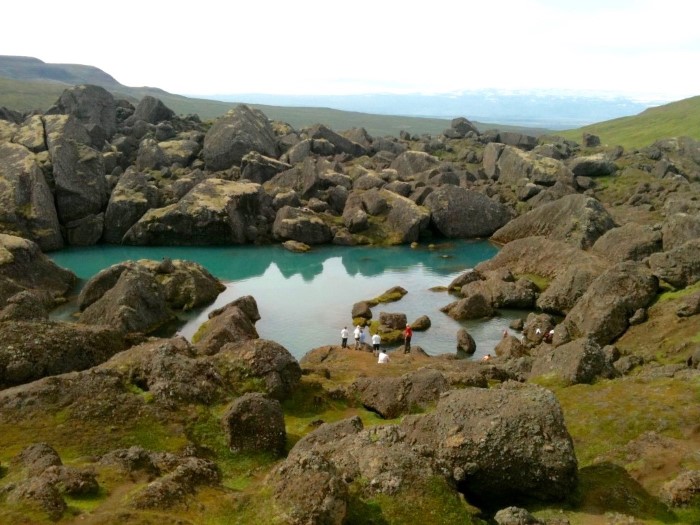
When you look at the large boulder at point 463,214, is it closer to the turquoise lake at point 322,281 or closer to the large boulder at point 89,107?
the turquoise lake at point 322,281

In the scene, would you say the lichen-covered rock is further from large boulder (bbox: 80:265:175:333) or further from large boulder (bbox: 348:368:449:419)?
large boulder (bbox: 80:265:175:333)

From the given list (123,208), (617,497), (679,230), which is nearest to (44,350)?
(617,497)

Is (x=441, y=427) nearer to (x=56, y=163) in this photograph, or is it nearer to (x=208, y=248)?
(x=208, y=248)

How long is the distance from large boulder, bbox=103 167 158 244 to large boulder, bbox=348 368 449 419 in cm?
7933

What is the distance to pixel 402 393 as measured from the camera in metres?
31.0

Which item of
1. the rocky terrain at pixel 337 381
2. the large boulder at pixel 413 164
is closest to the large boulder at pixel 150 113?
the rocky terrain at pixel 337 381

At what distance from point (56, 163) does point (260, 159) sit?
Result: 41.5 m

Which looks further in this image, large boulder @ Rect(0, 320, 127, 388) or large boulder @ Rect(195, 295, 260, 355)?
large boulder @ Rect(195, 295, 260, 355)

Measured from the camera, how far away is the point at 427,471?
1761 centimetres

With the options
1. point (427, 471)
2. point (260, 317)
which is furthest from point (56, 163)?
point (427, 471)

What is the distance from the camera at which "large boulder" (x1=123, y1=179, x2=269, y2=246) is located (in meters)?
98.6

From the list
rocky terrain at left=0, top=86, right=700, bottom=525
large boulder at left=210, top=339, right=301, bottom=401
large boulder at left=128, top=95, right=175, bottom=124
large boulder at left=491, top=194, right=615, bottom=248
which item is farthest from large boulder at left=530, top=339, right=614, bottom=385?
large boulder at left=128, top=95, right=175, bottom=124

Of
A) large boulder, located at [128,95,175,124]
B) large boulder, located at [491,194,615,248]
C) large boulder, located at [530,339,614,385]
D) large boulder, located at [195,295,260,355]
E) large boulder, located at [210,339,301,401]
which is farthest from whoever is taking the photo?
large boulder, located at [128,95,175,124]

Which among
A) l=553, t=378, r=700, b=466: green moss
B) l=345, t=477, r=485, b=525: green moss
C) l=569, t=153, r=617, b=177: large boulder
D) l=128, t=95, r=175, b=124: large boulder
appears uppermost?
l=128, t=95, r=175, b=124: large boulder
